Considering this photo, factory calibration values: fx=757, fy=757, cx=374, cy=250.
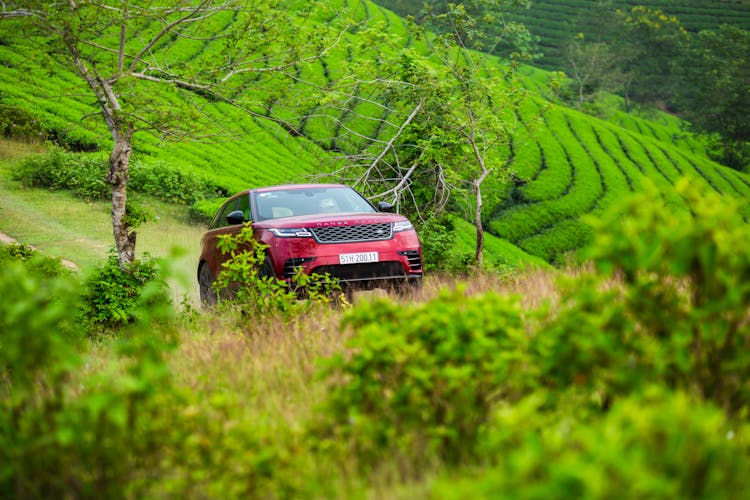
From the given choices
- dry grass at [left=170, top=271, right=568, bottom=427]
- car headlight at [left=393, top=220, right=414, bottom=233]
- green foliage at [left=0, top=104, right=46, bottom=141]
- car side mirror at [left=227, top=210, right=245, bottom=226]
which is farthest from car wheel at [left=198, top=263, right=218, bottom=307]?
green foliage at [left=0, top=104, right=46, bottom=141]

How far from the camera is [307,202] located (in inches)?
369

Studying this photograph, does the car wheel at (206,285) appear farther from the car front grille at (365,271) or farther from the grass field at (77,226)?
the grass field at (77,226)

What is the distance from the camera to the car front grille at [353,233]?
8.02 m

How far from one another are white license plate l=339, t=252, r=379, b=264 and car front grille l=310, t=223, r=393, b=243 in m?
0.17

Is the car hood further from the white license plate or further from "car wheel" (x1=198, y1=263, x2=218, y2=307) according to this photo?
"car wheel" (x1=198, y1=263, x2=218, y2=307)

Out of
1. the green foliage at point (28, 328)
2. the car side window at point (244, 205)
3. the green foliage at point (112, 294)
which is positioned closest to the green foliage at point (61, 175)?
the green foliage at point (112, 294)

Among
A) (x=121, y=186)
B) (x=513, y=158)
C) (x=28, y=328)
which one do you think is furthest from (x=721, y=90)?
(x=28, y=328)

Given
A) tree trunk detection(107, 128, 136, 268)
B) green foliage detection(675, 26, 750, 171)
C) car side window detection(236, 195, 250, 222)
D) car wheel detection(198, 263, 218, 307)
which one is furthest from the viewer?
green foliage detection(675, 26, 750, 171)

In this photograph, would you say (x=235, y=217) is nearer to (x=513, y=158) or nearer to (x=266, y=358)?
(x=266, y=358)

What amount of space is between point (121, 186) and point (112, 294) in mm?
1360

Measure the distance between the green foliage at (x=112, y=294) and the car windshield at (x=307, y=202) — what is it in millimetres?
1555

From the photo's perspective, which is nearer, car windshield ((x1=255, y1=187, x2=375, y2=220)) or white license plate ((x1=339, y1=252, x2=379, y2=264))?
white license plate ((x1=339, y1=252, x2=379, y2=264))

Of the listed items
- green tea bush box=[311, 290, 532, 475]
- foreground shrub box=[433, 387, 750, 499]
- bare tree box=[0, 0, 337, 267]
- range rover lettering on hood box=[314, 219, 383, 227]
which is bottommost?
range rover lettering on hood box=[314, 219, 383, 227]

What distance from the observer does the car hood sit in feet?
26.5
